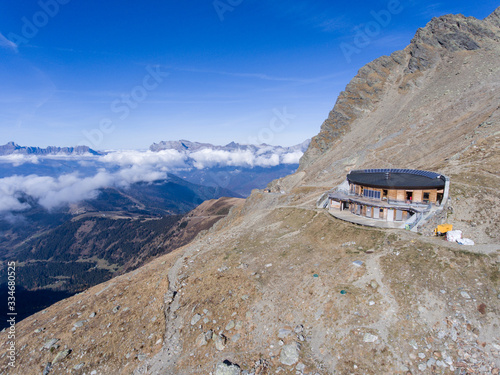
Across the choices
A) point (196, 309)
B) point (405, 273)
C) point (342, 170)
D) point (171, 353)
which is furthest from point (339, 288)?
point (342, 170)

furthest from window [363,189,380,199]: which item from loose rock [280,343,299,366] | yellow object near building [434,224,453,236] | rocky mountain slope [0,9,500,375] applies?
loose rock [280,343,299,366]

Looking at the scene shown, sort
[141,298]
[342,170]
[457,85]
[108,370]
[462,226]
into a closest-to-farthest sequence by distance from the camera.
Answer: [108,370]
[141,298]
[462,226]
[342,170]
[457,85]

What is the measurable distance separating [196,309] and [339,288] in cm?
1431

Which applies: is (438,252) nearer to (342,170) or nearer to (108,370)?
(108,370)

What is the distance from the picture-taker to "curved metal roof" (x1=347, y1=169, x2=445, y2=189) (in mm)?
40991

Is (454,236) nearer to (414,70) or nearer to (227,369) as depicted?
(227,369)

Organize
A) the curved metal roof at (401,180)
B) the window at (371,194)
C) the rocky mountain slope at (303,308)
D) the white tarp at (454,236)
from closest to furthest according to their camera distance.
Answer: the rocky mountain slope at (303,308) < the white tarp at (454,236) < the curved metal roof at (401,180) < the window at (371,194)

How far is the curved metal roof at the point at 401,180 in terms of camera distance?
40991mm

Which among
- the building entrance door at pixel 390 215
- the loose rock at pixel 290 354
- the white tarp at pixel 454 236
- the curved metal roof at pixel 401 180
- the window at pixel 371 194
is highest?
the curved metal roof at pixel 401 180

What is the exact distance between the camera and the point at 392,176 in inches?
1900

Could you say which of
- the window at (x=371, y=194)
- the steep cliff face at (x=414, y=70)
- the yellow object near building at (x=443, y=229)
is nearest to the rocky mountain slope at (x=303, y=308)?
the yellow object near building at (x=443, y=229)

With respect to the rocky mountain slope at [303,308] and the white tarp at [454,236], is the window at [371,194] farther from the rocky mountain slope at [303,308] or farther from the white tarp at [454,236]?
the white tarp at [454,236]

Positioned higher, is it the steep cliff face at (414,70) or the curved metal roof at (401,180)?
the steep cliff face at (414,70)

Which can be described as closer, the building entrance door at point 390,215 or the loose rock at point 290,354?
the loose rock at point 290,354
